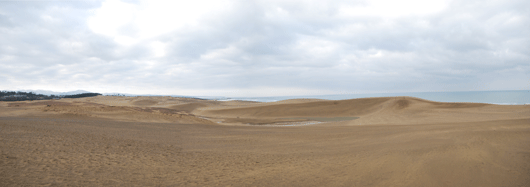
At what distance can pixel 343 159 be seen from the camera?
7.17 meters

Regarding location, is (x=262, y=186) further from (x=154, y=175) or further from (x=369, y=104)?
(x=369, y=104)

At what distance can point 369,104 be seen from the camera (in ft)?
101

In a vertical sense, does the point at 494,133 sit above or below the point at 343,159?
above

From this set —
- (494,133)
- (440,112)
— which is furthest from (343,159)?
(440,112)

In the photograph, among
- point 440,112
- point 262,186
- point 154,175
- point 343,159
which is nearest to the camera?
point 262,186

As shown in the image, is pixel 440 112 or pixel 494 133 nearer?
pixel 494 133

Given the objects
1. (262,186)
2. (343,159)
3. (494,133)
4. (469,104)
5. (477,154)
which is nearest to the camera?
(262,186)

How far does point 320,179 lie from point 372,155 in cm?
263

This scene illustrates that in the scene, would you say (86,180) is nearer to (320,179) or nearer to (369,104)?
(320,179)

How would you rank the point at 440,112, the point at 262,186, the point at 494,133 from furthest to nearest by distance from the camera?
the point at 440,112
the point at 494,133
the point at 262,186

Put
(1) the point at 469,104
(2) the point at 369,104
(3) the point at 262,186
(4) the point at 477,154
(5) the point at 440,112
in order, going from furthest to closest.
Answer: (2) the point at 369,104 < (1) the point at 469,104 < (5) the point at 440,112 < (4) the point at 477,154 < (3) the point at 262,186

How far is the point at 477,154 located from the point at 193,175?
715 centimetres

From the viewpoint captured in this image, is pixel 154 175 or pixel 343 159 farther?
pixel 343 159

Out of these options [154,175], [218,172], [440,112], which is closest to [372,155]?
[218,172]
